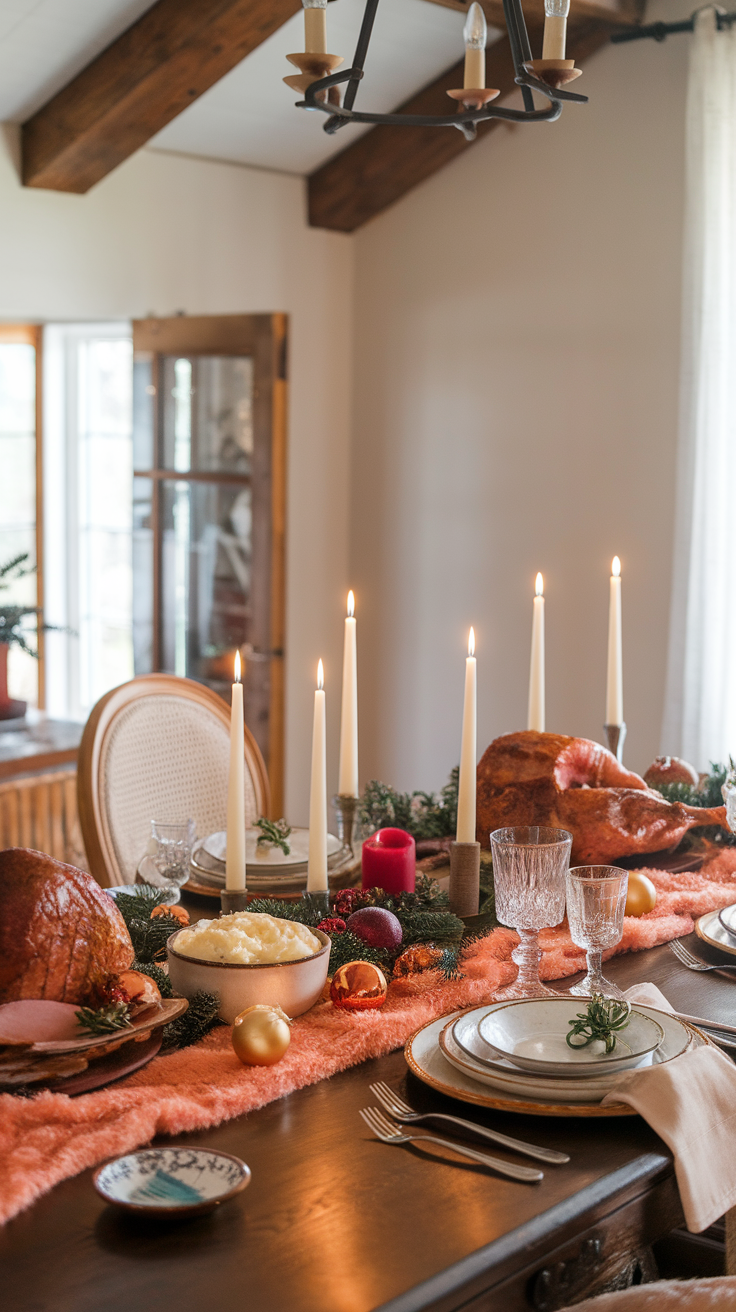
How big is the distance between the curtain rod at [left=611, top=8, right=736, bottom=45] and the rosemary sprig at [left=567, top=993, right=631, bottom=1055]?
2709 millimetres

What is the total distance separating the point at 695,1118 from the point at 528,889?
0.95 ft

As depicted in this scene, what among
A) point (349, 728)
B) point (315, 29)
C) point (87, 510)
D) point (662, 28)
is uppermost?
point (662, 28)

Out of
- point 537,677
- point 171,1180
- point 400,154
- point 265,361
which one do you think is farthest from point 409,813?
point 400,154

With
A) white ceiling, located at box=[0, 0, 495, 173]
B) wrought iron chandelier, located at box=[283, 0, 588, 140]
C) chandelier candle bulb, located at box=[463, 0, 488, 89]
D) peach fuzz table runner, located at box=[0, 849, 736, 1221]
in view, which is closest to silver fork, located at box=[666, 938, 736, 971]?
peach fuzz table runner, located at box=[0, 849, 736, 1221]

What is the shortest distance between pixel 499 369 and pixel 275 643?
42.8 inches

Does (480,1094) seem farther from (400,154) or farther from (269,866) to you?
(400,154)

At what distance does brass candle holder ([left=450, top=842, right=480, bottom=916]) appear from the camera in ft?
4.67

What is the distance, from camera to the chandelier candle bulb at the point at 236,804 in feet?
4.27

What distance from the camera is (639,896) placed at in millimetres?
1511

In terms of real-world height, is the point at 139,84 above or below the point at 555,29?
above

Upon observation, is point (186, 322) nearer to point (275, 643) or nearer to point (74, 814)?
point (275, 643)

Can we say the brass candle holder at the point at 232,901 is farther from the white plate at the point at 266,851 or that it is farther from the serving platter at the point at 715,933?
the serving platter at the point at 715,933

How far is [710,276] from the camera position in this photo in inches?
119

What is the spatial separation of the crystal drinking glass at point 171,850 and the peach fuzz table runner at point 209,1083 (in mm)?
341
